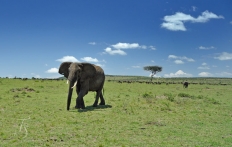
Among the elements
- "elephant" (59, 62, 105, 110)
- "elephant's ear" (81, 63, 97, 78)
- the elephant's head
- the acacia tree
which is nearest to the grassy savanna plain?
"elephant" (59, 62, 105, 110)

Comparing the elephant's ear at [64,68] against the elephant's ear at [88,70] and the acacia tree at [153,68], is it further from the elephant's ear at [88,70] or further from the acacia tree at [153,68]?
the acacia tree at [153,68]

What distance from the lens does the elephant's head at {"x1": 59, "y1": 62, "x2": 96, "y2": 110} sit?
1913 cm

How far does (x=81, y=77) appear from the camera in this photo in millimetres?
20344

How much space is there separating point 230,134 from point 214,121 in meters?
3.56

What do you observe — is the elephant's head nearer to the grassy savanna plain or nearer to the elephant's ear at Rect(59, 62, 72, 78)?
the elephant's ear at Rect(59, 62, 72, 78)

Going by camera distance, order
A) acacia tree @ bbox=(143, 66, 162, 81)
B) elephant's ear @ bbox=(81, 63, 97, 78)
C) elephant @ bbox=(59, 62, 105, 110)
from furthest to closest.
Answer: acacia tree @ bbox=(143, 66, 162, 81)
elephant's ear @ bbox=(81, 63, 97, 78)
elephant @ bbox=(59, 62, 105, 110)

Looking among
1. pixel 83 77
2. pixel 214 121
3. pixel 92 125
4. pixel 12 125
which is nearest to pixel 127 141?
pixel 92 125

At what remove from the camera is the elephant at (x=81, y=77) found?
19281 millimetres

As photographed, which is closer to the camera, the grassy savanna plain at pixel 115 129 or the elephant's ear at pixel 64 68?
the grassy savanna plain at pixel 115 129

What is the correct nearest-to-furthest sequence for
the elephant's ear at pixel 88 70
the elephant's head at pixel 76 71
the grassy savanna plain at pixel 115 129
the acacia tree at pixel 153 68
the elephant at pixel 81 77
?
the grassy savanna plain at pixel 115 129 → the elephant's head at pixel 76 71 → the elephant at pixel 81 77 → the elephant's ear at pixel 88 70 → the acacia tree at pixel 153 68

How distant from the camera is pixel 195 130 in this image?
13555 millimetres

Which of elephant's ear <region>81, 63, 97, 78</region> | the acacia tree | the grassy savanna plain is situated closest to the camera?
the grassy savanna plain

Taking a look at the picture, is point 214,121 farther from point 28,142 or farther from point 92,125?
point 28,142

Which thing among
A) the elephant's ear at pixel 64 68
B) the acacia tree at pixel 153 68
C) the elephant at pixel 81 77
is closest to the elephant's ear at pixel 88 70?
the elephant at pixel 81 77
